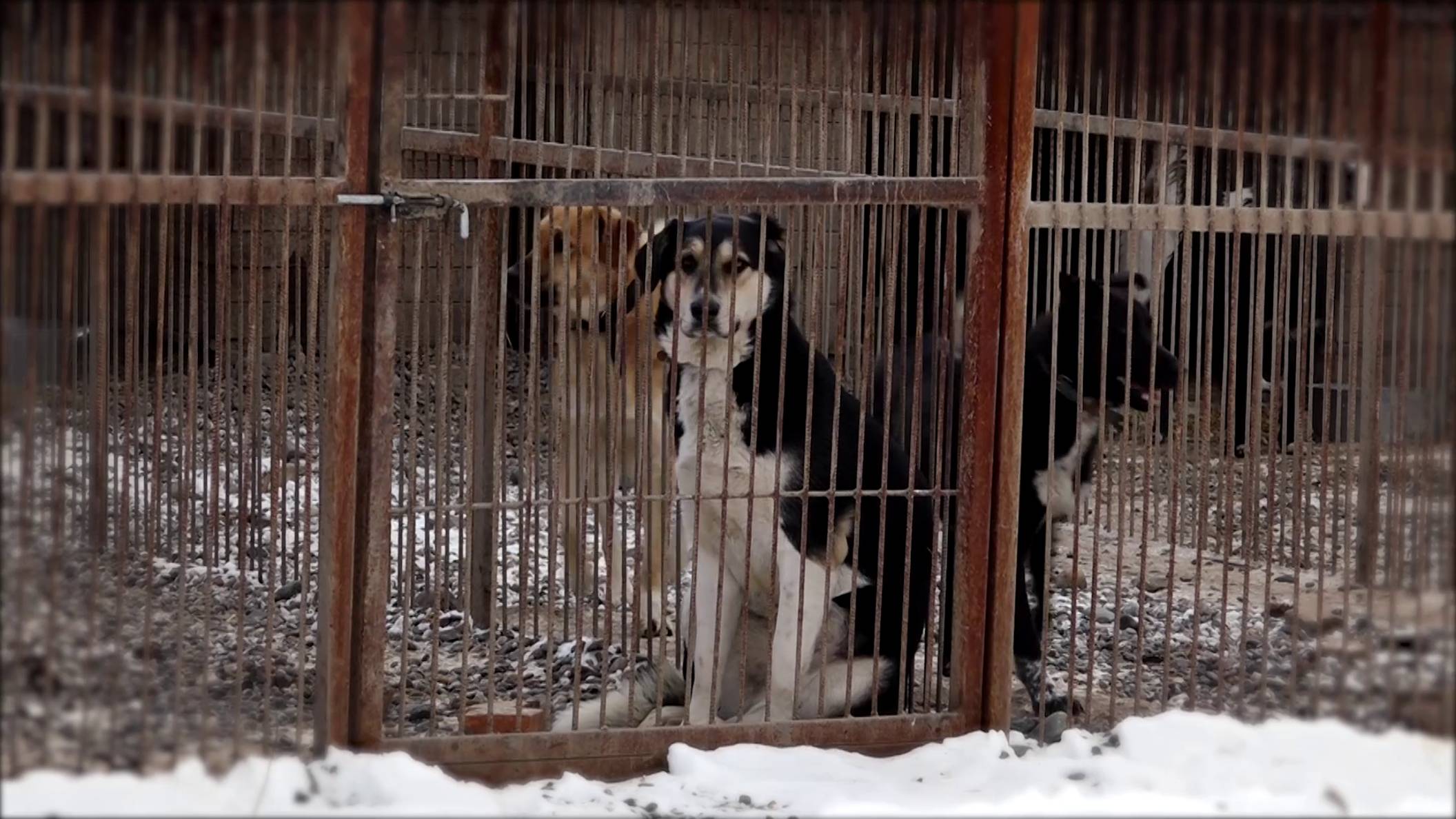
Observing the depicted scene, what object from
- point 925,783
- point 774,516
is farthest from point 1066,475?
point 925,783

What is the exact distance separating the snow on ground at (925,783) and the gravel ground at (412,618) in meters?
0.09

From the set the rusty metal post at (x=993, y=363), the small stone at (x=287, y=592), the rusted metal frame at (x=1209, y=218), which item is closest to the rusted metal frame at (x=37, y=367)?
the rusty metal post at (x=993, y=363)

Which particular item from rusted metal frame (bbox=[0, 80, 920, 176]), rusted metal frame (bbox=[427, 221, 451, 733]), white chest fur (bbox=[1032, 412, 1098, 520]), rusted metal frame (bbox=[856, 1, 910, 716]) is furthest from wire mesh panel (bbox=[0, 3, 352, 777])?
white chest fur (bbox=[1032, 412, 1098, 520])

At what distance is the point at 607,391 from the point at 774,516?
58 cm

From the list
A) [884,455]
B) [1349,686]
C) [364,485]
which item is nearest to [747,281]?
[884,455]

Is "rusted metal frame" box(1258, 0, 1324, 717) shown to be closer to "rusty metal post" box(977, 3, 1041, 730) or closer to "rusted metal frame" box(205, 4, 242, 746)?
"rusty metal post" box(977, 3, 1041, 730)

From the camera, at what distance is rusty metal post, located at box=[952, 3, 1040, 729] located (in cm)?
443

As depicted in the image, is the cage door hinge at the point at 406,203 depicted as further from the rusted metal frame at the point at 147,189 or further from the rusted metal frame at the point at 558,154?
the rusted metal frame at the point at 558,154

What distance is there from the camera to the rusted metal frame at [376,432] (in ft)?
13.5

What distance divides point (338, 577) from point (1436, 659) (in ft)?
7.94

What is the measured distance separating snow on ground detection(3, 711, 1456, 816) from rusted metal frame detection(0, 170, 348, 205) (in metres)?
1.06

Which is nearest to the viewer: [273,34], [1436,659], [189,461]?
[1436,659]

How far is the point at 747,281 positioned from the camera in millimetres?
5062

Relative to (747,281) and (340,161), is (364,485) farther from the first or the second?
(747,281)
